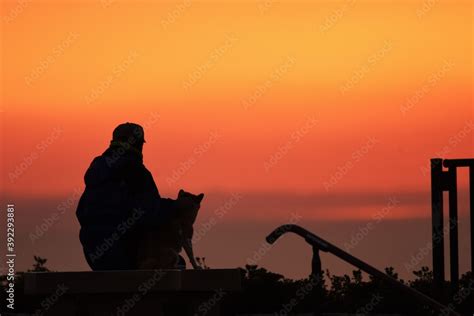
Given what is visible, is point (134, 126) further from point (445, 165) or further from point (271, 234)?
point (445, 165)

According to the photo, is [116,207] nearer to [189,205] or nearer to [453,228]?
[189,205]

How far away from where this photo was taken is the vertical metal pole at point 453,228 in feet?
49.1

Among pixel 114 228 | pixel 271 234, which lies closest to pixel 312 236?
pixel 271 234

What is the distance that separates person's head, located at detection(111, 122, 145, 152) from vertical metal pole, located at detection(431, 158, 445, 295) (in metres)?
3.29

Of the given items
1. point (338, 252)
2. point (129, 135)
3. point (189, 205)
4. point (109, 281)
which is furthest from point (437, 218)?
point (109, 281)

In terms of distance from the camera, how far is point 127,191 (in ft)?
46.0

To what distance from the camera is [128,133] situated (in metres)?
14.1

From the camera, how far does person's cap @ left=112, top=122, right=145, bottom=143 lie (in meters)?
14.1

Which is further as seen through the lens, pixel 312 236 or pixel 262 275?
pixel 262 275

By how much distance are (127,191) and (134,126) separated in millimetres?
659

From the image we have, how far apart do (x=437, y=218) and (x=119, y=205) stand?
360 cm

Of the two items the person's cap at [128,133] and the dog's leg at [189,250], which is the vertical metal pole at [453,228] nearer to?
the dog's leg at [189,250]

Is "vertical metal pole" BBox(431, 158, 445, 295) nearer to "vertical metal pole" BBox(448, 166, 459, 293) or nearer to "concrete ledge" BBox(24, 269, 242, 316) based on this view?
"vertical metal pole" BBox(448, 166, 459, 293)

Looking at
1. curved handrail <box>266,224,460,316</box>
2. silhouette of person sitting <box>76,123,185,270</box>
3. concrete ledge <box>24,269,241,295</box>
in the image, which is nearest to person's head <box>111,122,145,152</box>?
silhouette of person sitting <box>76,123,185,270</box>
